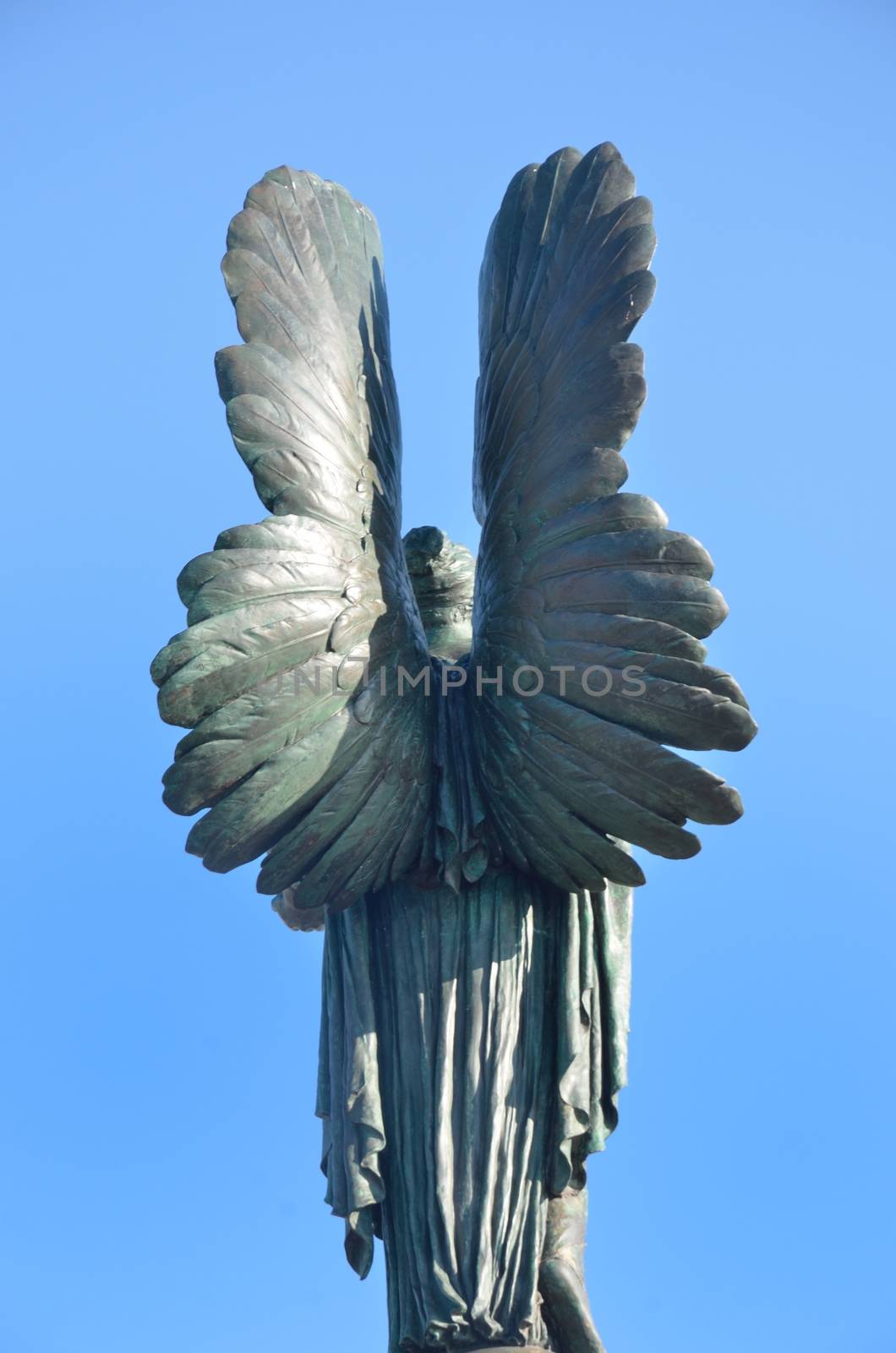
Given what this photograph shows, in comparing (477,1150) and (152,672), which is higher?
(152,672)

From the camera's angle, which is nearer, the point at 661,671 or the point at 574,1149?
the point at 661,671

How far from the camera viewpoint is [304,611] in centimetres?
657

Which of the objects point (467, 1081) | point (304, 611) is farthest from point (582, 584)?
point (467, 1081)

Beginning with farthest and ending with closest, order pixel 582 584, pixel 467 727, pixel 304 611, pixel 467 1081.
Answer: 1. pixel 467 727
2. pixel 467 1081
3. pixel 582 584
4. pixel 304 611

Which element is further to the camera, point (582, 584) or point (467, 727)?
point (467, 727)

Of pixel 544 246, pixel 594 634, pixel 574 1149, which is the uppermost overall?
pixel 544 246

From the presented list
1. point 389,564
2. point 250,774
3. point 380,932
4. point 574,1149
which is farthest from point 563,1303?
point 389,564

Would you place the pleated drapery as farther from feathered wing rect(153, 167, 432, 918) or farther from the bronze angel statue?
feathered wing rect(153, 167, 432, 918)

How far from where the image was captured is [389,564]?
7012mm

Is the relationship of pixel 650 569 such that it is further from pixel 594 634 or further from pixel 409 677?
pixel 409 677

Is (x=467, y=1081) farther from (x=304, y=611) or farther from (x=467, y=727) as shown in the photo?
(x=304, y=611)

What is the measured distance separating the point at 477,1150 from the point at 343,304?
8.51ft

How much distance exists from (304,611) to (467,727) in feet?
2.56

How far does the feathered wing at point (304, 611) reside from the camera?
644cm
